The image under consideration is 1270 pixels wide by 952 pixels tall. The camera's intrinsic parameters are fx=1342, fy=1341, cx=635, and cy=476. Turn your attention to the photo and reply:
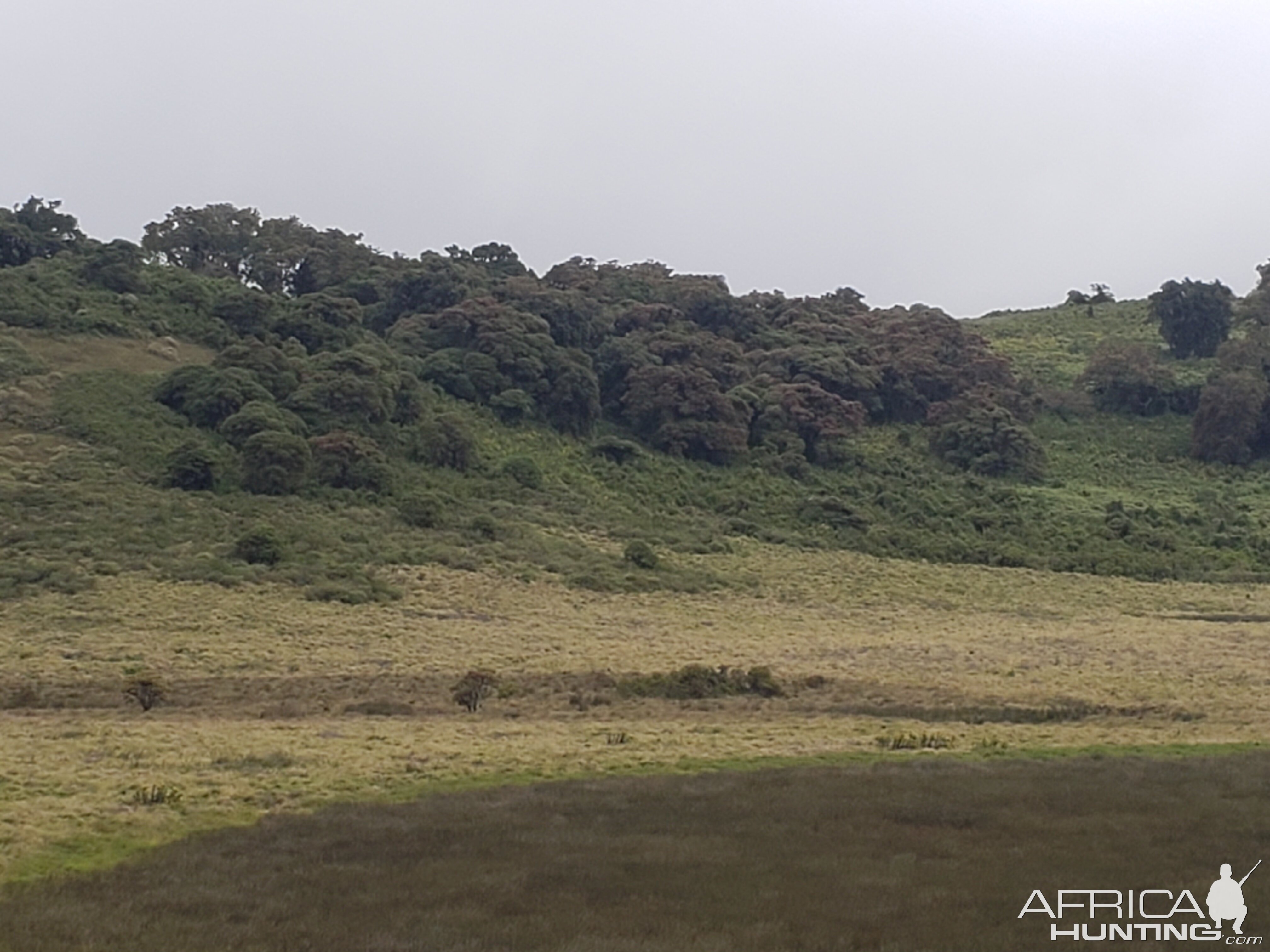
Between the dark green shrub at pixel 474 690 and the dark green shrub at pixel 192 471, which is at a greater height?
the dark green shrub at pixel 192 471

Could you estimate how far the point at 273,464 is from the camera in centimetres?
5834

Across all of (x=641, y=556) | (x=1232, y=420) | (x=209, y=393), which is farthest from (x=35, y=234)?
(x=1232, y=420)

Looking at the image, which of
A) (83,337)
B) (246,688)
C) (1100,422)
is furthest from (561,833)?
(1100,422)

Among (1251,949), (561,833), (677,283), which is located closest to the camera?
(1251,949)

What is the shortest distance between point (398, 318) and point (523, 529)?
32.1m

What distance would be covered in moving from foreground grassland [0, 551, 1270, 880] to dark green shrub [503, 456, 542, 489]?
11.9 m

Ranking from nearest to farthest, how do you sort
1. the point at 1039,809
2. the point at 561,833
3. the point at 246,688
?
the point at 561,833 → the point at 1039,809 → the point at 246,688

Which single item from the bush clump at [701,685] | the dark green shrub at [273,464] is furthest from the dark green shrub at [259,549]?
the bush clump at [701,685]

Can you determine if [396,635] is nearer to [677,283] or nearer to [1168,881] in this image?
[1168,881]

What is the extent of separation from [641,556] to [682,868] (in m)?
41.4

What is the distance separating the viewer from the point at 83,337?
239ft

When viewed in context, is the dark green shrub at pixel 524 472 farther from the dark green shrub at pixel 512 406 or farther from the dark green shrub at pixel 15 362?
the dark green shrub at pixel 15 362

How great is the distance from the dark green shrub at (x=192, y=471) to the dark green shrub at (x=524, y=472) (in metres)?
15.1

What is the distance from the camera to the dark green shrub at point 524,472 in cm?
6750
